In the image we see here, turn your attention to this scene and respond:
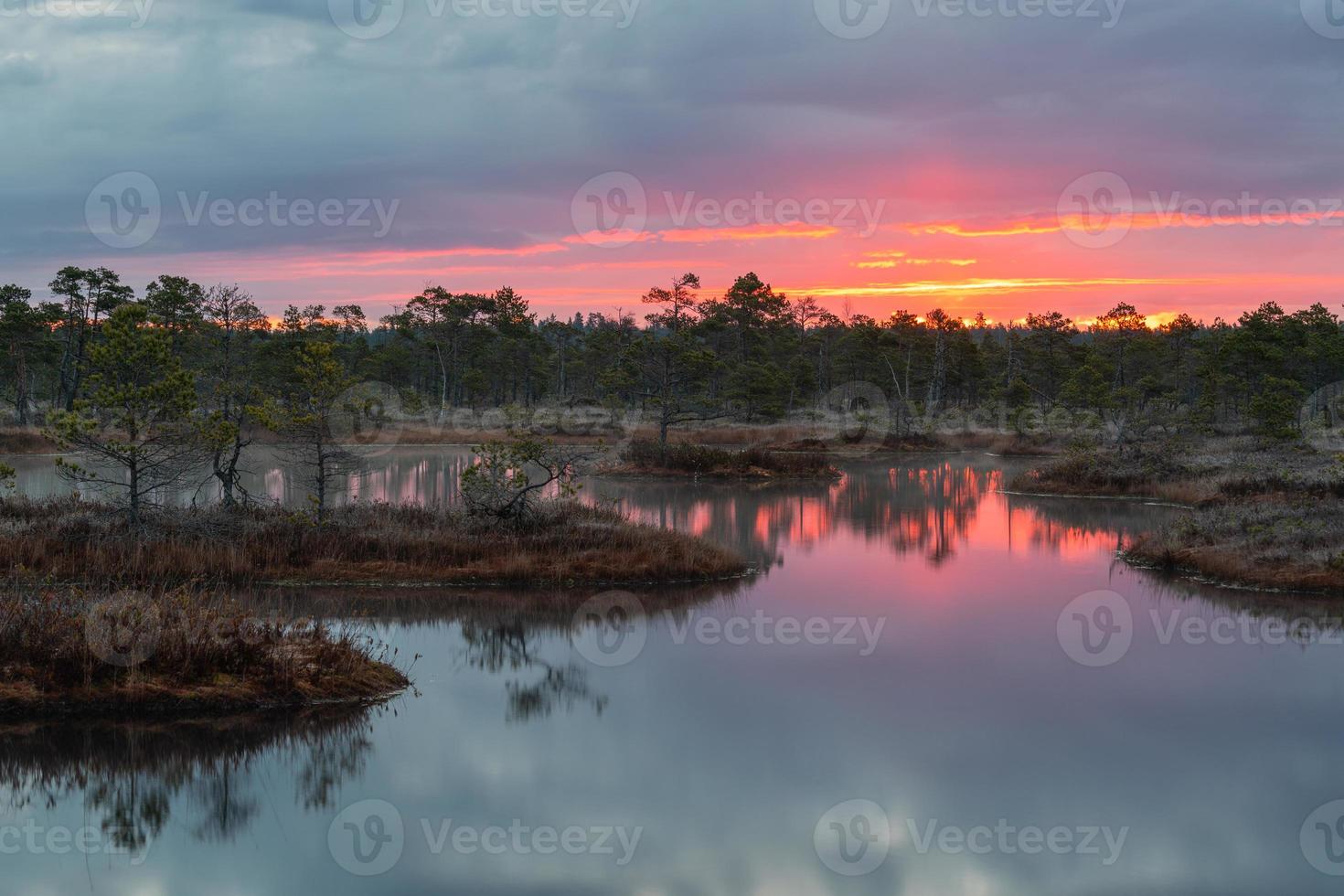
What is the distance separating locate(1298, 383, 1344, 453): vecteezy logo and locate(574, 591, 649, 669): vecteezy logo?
36.8 meters

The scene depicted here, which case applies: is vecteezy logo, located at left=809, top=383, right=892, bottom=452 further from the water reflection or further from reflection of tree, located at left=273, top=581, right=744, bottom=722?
reflection of tree, located at left=273, top=581, right=744, bottom=722

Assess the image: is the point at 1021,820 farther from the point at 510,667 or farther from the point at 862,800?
the point at 510,667

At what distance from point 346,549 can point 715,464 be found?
27.3 meters

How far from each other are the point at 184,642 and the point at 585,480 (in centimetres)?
3259

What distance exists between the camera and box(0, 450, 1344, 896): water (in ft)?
31.9

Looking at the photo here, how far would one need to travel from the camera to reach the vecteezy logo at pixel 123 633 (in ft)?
41.9

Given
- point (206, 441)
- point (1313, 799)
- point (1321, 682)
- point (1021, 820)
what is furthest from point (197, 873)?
point (1321, 682)

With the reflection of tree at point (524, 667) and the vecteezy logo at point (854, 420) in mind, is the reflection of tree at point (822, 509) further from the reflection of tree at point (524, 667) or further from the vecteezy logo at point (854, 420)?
the vecteezy logo at point (854, 420)

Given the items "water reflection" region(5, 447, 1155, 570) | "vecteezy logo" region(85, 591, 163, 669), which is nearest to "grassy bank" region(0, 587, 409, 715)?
"vecteezy logo" region(85, 591, 163, 669)
